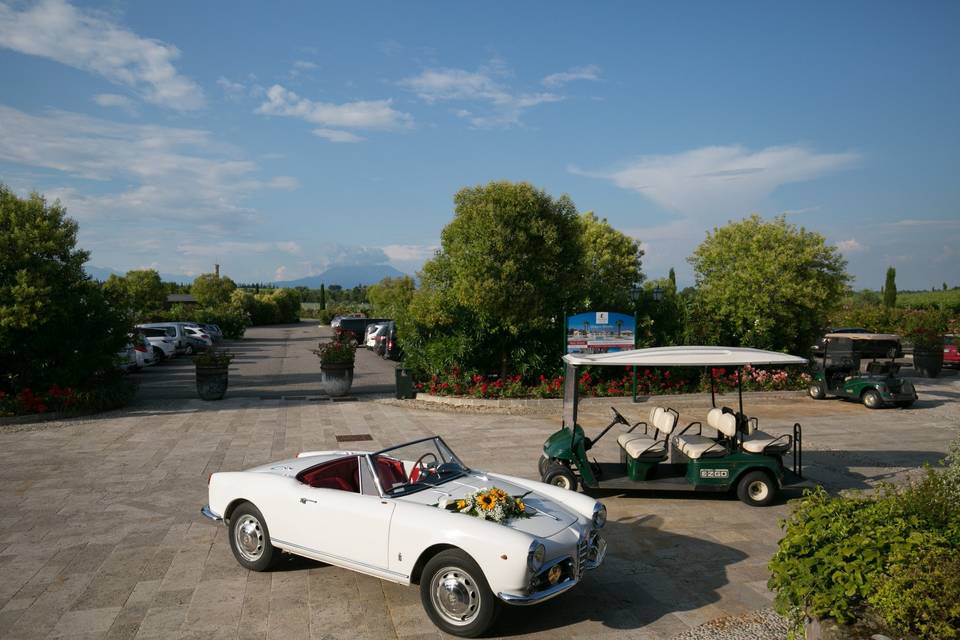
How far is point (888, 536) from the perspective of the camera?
412 centimetres

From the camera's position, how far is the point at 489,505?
512cm

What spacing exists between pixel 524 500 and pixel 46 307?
1300 cm

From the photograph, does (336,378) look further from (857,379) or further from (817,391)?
(857,379)

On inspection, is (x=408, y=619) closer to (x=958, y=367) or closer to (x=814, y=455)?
(x=814, y=455)

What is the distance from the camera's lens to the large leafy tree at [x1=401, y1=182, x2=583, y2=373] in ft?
50.9

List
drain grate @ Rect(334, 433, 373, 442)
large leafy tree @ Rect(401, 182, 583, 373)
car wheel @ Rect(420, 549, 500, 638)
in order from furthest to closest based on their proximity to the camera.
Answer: large leafy tree @ Rect(401, 182, 583, 373), drain grate @ Rect(334, 433, 373, 442), car wheel @ Rect(420, 549, 500, 638)

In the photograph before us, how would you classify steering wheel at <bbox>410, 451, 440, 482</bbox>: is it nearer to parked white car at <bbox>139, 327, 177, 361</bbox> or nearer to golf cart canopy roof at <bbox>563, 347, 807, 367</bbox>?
golf cart canopy roof at <bbox>563, 347, 807, 367</bbox>

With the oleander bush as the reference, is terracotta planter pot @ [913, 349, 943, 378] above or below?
above

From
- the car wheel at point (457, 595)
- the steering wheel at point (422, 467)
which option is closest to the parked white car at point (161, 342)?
the steering wheel at point (422, 467)

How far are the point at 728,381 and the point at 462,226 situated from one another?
8.00 metres

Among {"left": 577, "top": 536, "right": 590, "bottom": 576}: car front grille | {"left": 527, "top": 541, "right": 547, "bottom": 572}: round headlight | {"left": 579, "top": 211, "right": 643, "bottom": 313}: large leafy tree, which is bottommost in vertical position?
{"left": 577, "top": 536, "right": 590, "bottom": 576}: car front grille

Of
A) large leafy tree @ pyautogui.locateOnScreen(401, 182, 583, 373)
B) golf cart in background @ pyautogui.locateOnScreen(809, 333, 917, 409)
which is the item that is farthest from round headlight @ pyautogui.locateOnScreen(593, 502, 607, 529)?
golf cart in background @ pyautogui.locateOnScreen(809, 333, 917, 409)

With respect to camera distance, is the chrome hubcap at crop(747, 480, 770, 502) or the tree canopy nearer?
the chrome hubcap at crop(747, 480, 770, 502)

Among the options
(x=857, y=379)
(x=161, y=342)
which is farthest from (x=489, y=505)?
(x=161, y=342)
